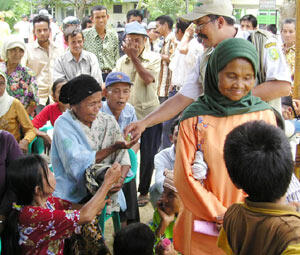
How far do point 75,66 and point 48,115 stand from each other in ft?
3.17

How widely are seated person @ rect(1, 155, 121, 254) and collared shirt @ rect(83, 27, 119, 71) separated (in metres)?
3.51

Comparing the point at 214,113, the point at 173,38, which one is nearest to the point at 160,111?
the point at 214,113

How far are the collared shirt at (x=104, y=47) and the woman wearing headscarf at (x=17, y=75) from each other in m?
1.13

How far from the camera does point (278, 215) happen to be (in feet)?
4.51

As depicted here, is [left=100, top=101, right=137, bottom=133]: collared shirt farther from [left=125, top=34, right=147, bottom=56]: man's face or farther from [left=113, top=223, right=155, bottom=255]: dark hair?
[left=113, top=223, right=155, bottom=255]: dark hair

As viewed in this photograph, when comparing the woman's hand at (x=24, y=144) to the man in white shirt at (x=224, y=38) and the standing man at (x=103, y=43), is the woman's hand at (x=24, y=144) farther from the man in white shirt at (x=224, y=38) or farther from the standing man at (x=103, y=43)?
the man in white shirt at (x=224, y=38)

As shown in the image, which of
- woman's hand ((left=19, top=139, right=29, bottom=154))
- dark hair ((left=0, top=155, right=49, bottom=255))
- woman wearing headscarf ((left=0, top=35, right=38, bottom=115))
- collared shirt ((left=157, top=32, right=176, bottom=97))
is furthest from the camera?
collared shirt ((left=157, top=32, right=176, bottom=97))

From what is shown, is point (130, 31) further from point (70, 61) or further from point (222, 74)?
point (222, 74)

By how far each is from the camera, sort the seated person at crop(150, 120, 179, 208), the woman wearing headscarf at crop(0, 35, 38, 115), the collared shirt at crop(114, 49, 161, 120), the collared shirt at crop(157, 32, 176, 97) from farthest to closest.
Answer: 1. the collared shirt at crop(157, 32, 176, 97)
2. the woman wearing headscarf at crop(0, 35, 38, 115)
3. the collared shirt at crop(114, 49, 161, 120)
4. the seated person at crop(150, 120, 179, 208)

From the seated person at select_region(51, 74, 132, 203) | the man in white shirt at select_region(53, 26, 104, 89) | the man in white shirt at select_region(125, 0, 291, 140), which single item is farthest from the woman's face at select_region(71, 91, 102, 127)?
the man in white shirt at select_region(53, 26, 104, 89)

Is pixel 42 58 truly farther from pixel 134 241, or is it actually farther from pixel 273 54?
pixel 273 54

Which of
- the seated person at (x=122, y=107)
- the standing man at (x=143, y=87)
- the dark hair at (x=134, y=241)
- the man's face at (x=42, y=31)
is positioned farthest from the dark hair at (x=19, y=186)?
the man's face at (x=42, y=31)

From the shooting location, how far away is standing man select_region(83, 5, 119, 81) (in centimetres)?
596

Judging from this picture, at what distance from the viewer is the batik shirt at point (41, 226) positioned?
250cm
